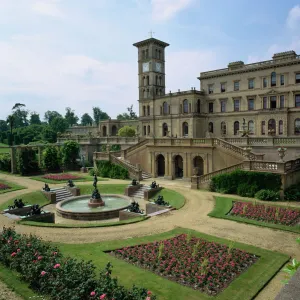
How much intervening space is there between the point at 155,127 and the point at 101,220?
4414 centimetres

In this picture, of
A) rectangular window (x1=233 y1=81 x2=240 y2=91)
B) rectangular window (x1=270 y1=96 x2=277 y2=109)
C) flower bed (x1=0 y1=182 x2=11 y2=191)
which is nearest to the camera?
flower bed (x1=0 y1=182 x2=11 y2=191)

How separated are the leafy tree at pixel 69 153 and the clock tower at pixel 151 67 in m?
25.0

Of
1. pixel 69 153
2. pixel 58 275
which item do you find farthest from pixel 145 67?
pixel 58 275

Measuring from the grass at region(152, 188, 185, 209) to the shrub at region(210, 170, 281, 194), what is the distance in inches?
159

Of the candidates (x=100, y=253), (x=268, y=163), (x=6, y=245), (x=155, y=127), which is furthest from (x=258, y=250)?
(x=155, y=127)

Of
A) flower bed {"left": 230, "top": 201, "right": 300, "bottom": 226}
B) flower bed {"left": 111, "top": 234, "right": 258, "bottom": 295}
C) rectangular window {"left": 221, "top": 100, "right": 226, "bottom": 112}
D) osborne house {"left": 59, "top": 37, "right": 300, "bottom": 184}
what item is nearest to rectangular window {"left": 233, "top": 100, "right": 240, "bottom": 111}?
osborne house {"left": 59, "top": 37, "right": 300, "bottom": 184}

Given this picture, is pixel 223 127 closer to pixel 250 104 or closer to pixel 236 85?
pixel 250 104

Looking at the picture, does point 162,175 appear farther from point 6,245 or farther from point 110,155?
point 6,245

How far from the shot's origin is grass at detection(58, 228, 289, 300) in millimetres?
10094

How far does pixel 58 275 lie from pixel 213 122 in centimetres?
5202

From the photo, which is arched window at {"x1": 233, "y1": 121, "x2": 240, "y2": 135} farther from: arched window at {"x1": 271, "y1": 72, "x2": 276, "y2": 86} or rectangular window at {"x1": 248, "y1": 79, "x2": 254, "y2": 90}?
arched window at {"x1": 271, "y1": 72, "x2": 276, "y2": 86}

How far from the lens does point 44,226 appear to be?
18.1m

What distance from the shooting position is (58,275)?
31.7 feet

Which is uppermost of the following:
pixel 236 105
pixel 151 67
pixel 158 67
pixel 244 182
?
pixel 158 67
